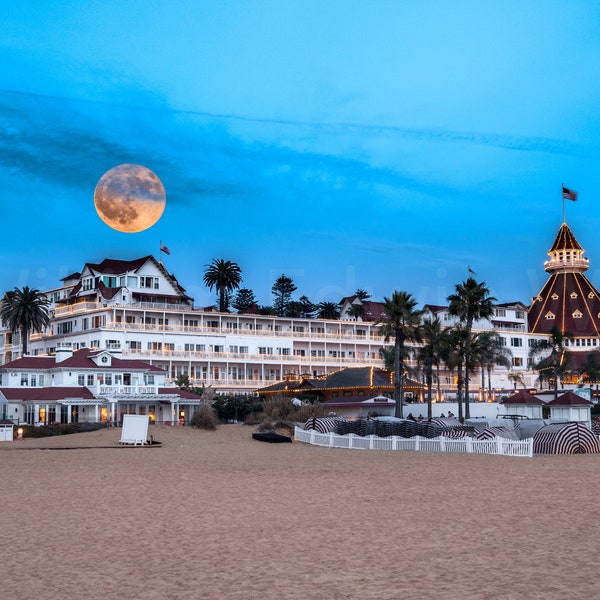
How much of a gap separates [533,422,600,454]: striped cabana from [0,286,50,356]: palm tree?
60.8 m

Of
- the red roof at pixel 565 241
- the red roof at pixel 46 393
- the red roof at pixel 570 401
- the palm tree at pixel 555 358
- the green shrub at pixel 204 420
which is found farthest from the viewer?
the red roof at pixel 565 241

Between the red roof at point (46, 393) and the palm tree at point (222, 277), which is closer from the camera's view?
the red roof at point (46, 393)

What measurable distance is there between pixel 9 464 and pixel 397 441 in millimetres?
16250

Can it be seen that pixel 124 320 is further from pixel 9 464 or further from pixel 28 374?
pixel 9 464

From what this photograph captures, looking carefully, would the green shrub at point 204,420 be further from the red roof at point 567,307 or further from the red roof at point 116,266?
the red roof at point 567,307

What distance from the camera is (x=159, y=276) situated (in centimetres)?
8925

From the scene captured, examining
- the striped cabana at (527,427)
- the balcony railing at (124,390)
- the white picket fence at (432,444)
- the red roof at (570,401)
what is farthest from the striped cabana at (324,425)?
the balcony railing at (124,390)

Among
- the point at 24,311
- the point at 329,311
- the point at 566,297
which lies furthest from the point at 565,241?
the point at 24,311

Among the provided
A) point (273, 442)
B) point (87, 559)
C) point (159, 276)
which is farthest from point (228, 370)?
point (87, 559)

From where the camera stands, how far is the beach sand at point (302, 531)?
1061cm

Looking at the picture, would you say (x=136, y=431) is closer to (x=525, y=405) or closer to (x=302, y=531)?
(x=302, y=531)

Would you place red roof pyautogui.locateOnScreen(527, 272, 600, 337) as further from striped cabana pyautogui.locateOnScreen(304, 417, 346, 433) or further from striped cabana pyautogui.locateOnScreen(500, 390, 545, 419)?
striped cabana pyautogui.locateOnScreen(304, 417, 346, 433)

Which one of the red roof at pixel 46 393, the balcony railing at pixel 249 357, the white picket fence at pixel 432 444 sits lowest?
the white picket fence at pixel 432 444

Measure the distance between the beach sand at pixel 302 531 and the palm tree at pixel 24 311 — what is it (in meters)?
58.0
